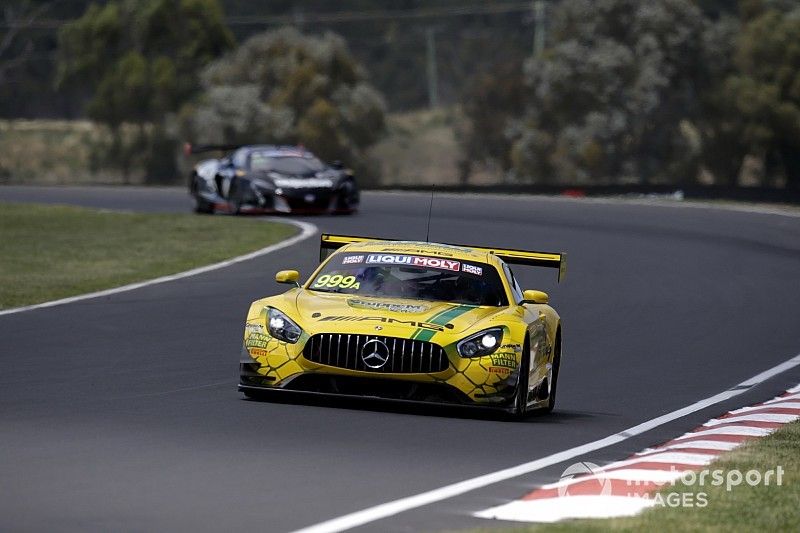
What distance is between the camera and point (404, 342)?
1181cm

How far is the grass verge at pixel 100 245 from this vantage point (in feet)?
74.8

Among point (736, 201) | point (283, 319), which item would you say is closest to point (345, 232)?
point (736, 201)

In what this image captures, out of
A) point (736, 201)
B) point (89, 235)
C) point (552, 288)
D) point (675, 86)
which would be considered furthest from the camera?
point (675, 86)

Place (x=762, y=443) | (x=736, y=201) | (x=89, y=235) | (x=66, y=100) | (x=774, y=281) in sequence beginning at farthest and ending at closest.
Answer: (x=66, y=100), (x=736, y=201), (x=89, y=235), (x=774, y=281), (x=762, y=443)

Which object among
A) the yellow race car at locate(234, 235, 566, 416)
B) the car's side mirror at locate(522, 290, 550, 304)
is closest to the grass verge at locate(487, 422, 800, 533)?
the yellow race car at locate(234, 235, 566, 416)

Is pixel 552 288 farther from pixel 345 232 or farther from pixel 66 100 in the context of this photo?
pixel 66 100

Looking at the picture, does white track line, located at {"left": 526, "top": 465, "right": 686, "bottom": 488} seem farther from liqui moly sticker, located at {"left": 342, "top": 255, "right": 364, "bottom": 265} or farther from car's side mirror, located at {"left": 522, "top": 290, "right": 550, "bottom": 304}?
liqui moly sticker, located at {"left": 342, "top": 255, "right": 364, "bottom": 265}

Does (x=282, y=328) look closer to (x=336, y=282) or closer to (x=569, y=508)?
(x=336, y=282)

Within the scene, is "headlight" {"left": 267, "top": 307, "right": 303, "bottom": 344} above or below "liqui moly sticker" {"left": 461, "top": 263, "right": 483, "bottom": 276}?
below

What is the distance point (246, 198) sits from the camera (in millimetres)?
35250

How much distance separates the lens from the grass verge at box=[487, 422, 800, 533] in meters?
7.72

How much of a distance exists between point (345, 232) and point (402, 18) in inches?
2633

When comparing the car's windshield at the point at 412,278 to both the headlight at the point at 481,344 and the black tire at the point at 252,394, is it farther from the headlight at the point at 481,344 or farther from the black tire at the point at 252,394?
the black tire at the point at 252,394

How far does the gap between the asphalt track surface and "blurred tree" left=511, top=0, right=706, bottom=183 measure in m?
30.4
